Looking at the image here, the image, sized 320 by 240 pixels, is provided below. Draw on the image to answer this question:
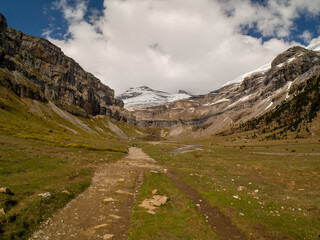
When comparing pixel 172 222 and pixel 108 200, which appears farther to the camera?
pixel 108 200

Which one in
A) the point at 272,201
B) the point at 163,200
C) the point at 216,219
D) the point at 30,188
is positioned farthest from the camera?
the point at 272,201

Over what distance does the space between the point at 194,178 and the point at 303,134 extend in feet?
371

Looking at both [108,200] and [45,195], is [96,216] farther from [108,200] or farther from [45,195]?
[45,195]

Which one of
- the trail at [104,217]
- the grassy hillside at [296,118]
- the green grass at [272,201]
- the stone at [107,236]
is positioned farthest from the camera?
the grassy hillside at [296,118]

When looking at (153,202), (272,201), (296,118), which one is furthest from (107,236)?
(296,118)

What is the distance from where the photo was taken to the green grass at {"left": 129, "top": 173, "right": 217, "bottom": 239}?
14.8 meters

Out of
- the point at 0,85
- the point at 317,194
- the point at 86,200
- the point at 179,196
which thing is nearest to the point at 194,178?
the point at 179,196

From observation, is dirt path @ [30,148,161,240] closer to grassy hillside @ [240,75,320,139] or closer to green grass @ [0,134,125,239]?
green grass @ [0,134,125,239]

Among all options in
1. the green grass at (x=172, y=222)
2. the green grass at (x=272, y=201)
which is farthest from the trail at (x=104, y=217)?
the green grass at (x=272, y=201)

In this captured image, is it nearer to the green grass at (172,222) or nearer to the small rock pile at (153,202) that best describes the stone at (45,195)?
the green grass at (172,222)

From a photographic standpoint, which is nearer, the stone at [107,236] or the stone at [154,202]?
the stone at [107,236]

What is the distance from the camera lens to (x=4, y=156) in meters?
29.7

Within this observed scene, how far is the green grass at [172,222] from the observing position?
14844 millimetres

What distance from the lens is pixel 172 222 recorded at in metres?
16.7
